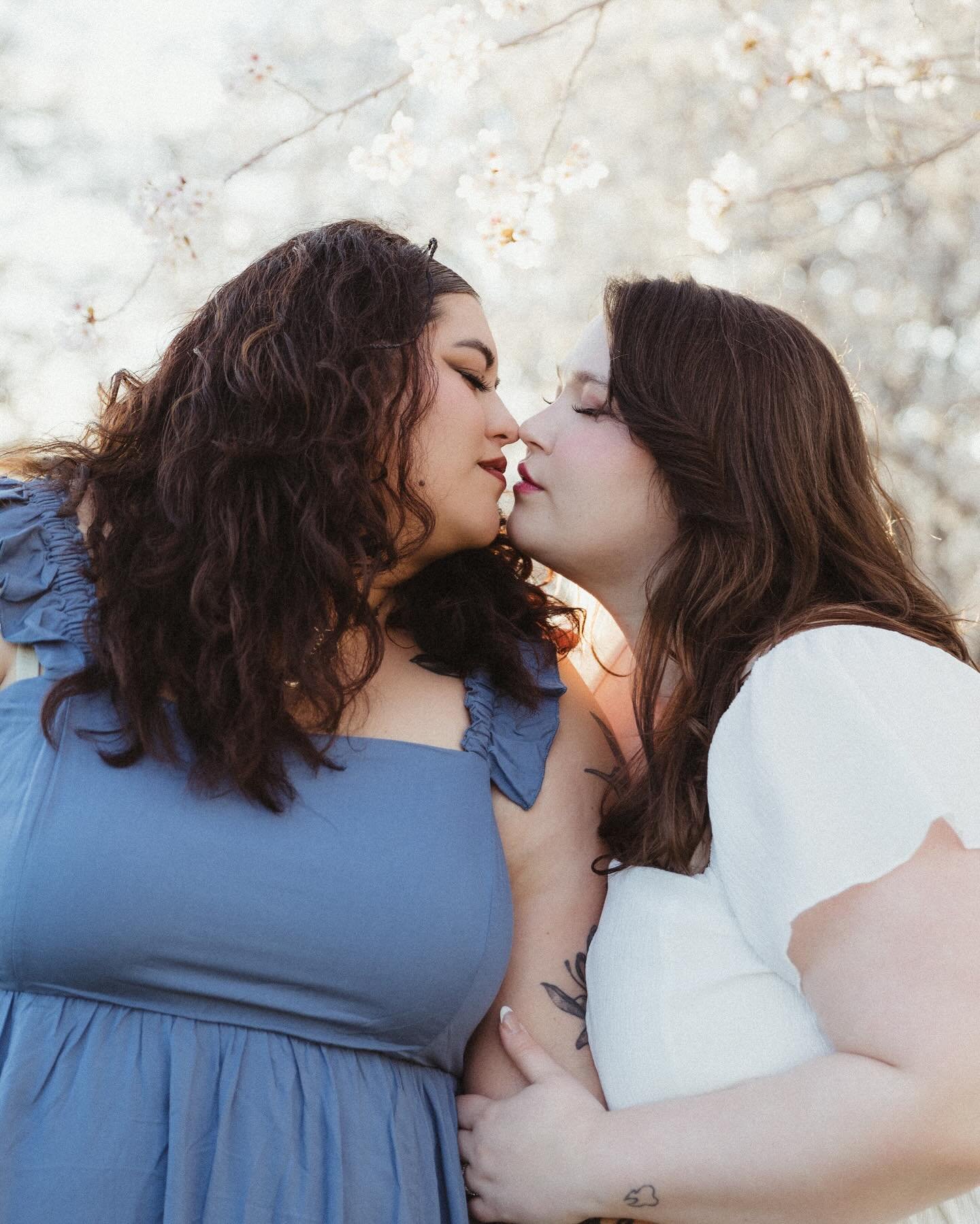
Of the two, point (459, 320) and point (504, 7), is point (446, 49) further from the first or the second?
point (459, 320)

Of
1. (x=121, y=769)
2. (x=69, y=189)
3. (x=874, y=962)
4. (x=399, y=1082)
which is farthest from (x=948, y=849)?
(x=69, y=189)

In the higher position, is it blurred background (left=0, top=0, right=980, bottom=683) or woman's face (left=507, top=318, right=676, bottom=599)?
blurred background (left=0, top=0, right=980, bottom=683)

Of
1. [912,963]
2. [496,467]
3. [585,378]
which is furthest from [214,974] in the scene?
[585,378]

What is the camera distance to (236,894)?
1.27 m

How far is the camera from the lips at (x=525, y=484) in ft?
5.61

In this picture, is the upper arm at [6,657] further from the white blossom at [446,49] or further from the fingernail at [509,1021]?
the white blossom at [446,49]

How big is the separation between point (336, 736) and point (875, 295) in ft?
7.30

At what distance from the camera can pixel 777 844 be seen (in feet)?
3.96

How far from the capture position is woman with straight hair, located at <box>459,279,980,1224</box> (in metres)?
1.12

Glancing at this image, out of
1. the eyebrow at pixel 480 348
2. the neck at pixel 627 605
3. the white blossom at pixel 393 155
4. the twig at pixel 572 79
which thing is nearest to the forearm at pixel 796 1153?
the neck at pixel 627 605

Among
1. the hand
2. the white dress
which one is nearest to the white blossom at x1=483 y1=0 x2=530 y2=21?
the white dress

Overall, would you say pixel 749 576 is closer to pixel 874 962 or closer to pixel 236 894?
pixel 874 962

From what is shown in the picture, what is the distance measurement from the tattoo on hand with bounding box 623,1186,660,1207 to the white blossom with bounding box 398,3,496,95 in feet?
8.39

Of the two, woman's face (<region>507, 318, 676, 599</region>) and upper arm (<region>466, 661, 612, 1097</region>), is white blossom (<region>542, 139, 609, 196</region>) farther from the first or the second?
upper arm (<region>466, 661, 612, 1097</region>)
